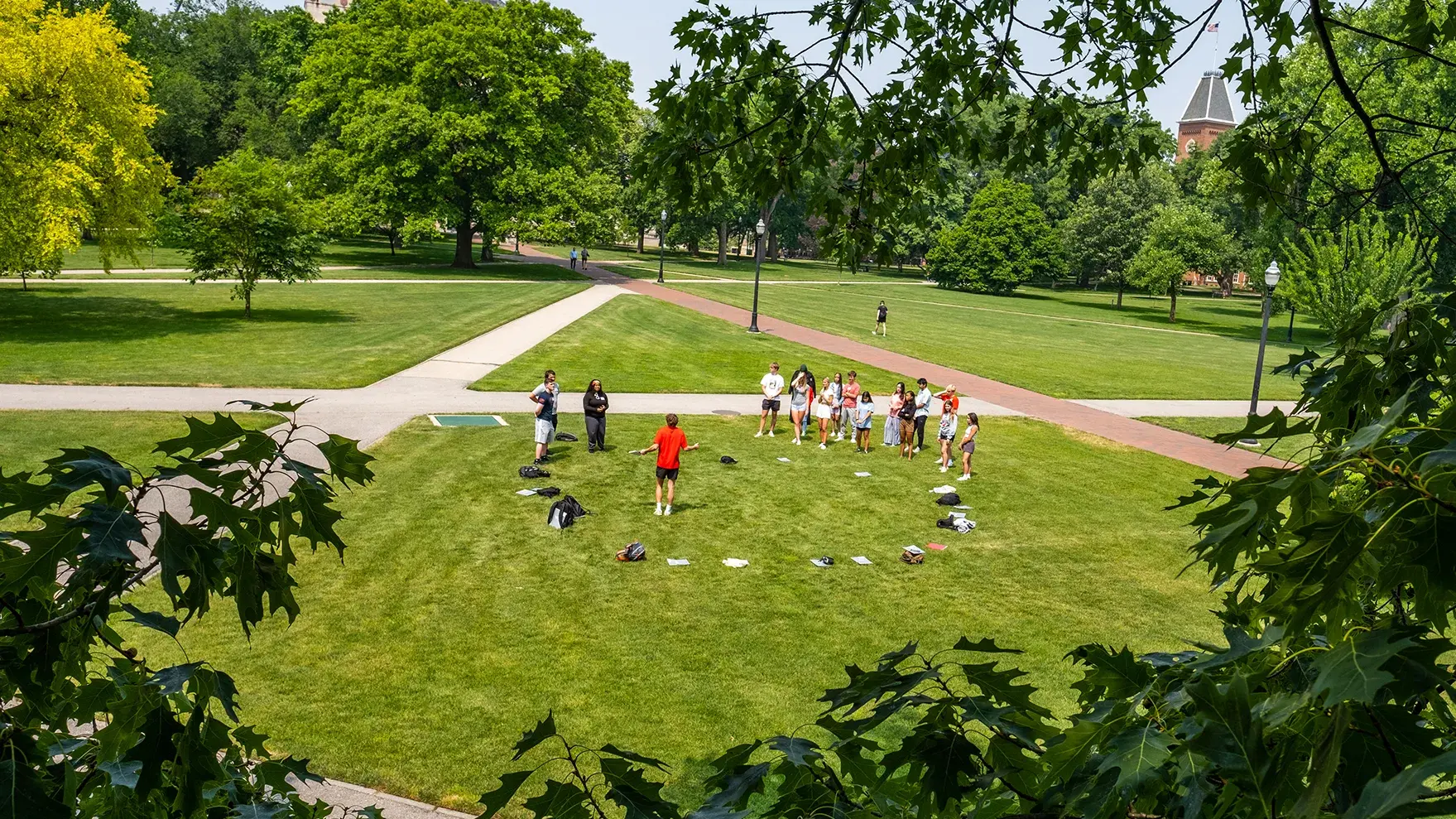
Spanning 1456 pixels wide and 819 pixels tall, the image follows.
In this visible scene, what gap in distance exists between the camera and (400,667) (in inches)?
403

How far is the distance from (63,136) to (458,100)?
26.7 m

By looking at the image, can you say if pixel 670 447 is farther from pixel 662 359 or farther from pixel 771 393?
pixel 662 359

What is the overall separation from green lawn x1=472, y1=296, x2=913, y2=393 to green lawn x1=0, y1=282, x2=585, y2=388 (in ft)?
9.64

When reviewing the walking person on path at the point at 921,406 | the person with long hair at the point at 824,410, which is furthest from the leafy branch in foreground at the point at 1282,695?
the person with long hair at the point at 824,410

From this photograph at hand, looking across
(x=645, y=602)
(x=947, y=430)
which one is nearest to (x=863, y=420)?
(x=947, y=430)

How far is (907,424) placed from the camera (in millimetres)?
19859

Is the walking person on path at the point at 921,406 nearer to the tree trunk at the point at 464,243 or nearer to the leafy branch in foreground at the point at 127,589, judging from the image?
the leafy branch in foreground at the point at 127,589

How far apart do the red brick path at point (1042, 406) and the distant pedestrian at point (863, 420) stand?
606 centimetres

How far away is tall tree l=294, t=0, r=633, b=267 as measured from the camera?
51562 mm

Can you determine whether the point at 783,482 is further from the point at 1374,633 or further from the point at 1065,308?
the point at 1065,308

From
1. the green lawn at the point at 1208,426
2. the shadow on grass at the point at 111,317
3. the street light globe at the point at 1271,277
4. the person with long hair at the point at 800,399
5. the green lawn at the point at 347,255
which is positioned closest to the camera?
the person with long hair at the point at 800,399

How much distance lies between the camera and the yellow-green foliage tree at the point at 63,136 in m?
26.9

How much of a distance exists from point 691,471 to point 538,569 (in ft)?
18.8

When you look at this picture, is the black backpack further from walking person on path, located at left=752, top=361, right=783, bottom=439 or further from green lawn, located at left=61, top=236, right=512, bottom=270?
green lawn, located at left=61, top=236, right=512, bottom=270
